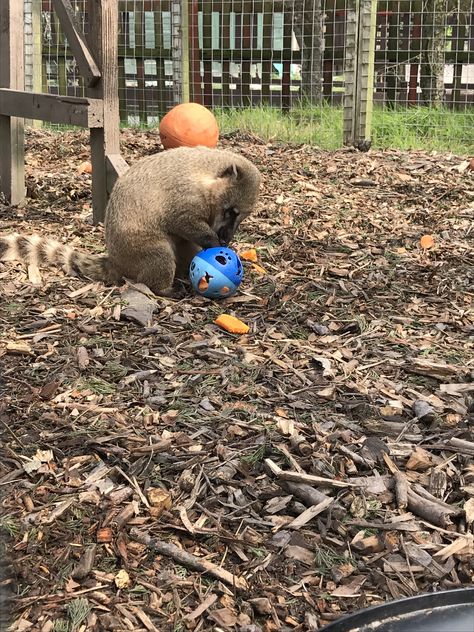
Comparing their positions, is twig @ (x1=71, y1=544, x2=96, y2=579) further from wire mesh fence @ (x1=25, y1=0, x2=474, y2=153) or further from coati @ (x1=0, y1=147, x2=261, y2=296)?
wire mesh fence @ (x1=25, y1=0, x2=474, y2=153)

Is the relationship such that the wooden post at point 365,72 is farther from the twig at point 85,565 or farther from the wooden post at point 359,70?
the twig at point 85,565

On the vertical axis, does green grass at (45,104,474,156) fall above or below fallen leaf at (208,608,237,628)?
above

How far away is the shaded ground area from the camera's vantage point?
301 cm

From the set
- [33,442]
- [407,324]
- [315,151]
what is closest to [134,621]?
[33,442]

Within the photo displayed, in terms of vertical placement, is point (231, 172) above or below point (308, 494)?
above

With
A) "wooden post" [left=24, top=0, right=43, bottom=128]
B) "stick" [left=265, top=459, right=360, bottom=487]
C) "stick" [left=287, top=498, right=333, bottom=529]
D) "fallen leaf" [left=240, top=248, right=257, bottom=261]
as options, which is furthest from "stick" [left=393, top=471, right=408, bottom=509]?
"wooden post" [left=24, top=0, right=43, bottom=128]

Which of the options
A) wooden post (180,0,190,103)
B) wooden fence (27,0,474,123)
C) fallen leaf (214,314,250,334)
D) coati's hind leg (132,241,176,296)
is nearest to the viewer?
fallen leaf (214,314,250,334)

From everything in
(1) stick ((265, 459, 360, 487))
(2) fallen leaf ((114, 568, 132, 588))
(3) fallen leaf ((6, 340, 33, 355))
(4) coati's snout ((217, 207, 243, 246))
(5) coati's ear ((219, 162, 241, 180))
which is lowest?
(2) fallen leaf ((114, 568, 132, 588))

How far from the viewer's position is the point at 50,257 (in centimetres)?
629

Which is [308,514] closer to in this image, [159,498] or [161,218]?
[159,498]

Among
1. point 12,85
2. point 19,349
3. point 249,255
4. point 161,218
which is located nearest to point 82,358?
point 19,349

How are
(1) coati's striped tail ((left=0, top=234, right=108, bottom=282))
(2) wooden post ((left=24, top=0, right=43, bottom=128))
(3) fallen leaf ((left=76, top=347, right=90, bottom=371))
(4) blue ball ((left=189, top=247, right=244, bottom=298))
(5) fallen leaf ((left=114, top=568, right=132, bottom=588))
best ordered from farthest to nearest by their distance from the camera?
(2) wooden post ((left=24, top=0, right=43, bottom=128)) → (1) coati's striped tail ((left=0, top=234, right=108, bottom=282)) → (4) blue ball ((left=189, top=247, right=244, bottom=298)) → (3) fallen leaf ((left=76, top=347, right=90, bottom=371)) → (5) fallen leaf ((left=114, top=568, right=132, bottom=588))

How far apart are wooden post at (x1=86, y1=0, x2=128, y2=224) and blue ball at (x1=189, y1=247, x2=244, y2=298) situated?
5.20 feet

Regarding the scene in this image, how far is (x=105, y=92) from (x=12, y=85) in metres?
1.58
